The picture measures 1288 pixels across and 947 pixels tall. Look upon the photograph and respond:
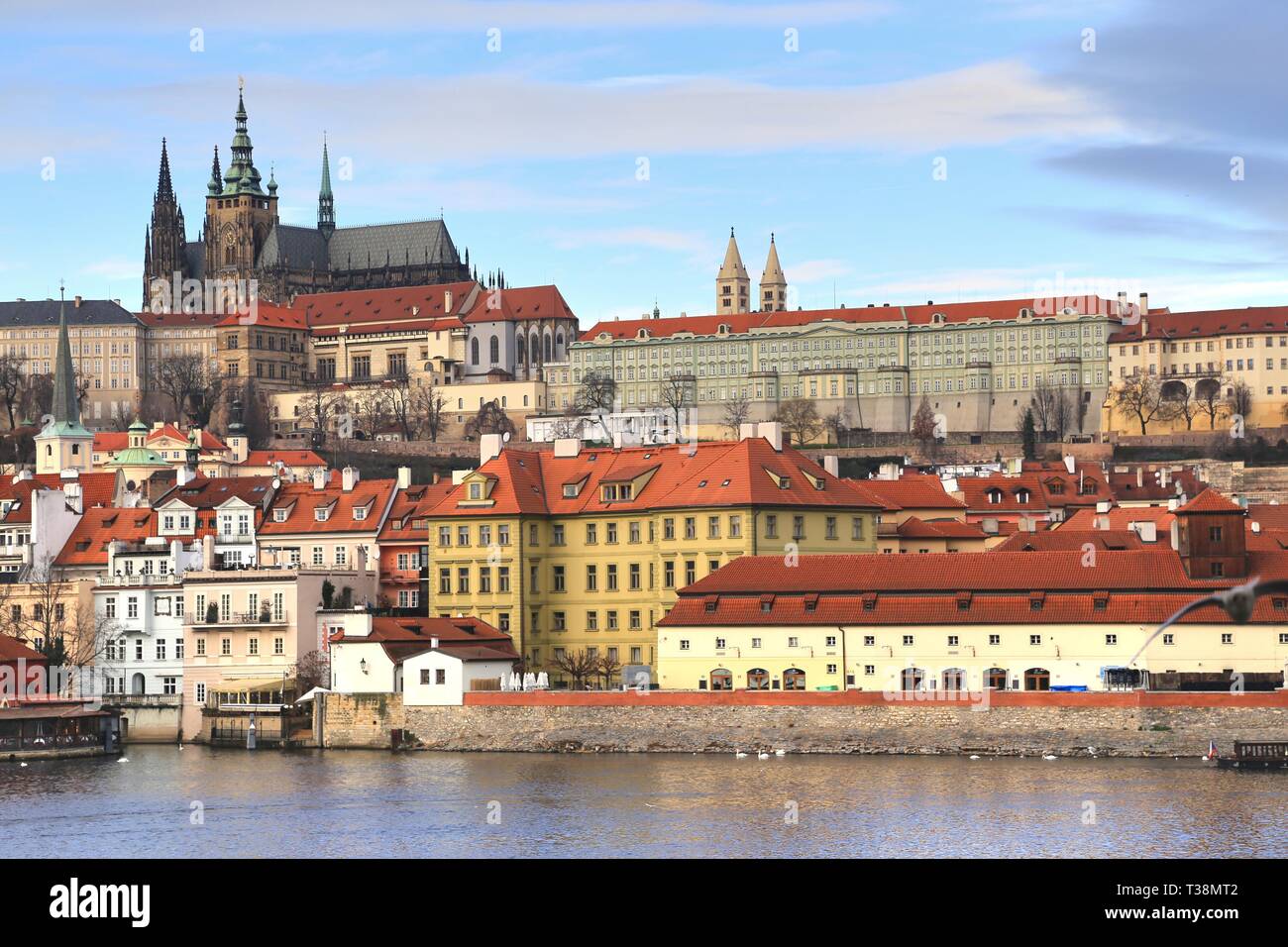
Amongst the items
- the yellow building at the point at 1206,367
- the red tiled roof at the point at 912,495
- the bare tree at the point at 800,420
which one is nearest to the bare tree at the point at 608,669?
the red tiled roof at the point at 912,495

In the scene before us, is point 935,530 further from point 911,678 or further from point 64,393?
point 64,393

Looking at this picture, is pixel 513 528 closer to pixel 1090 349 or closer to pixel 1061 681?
pixel 1061 681

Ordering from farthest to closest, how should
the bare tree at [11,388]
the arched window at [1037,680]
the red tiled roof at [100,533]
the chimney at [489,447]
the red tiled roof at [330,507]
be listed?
the bare tree at [11,388]
the red tiled roof at [100,533]
the red tiled roof at [330,507]
the chimney at [489,447]
the arched window at [1037,680]

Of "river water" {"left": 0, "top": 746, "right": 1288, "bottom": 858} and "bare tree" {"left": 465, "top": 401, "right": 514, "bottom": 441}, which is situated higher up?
"bare tree" {"left": 465, "top": 401, "right": 514, "bottom": 441}

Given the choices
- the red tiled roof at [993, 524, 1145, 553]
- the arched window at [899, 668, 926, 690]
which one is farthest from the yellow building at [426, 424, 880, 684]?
the arched window at [899, 668, 926, 690]

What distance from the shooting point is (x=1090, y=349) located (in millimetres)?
187500

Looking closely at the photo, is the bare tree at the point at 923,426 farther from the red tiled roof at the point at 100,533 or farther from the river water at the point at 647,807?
the river water at the point at 647,807

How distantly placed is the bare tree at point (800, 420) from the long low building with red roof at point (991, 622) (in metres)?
108

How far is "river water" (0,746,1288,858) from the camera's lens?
137ft

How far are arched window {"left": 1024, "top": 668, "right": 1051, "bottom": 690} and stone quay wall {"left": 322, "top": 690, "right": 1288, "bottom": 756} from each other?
363cm

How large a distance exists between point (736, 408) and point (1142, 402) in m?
35.0

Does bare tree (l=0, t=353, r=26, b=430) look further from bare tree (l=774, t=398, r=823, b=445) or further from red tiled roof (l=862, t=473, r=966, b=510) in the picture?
red tiled roof (l=862, t=473, r=966, b=510)

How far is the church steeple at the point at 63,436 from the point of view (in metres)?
128
